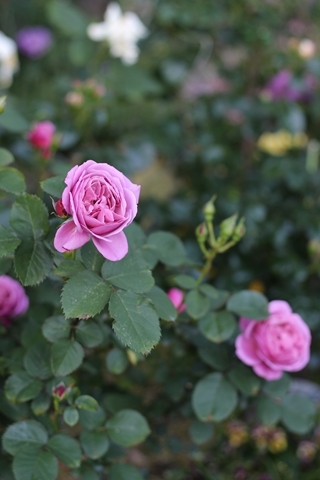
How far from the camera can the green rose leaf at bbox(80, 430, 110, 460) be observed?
683 millimetres

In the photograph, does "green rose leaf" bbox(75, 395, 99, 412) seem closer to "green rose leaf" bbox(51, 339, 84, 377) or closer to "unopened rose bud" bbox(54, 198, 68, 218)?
"green rose leaf" bbox(51, 339, 84, 377)

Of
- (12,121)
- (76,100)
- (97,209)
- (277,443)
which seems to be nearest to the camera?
(97,209)

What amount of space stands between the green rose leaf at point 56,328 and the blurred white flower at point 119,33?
1.10 m

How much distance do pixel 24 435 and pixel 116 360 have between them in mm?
175

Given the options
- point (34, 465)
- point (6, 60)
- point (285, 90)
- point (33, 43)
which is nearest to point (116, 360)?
point (34, 465)

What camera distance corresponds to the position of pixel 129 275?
0.59 m

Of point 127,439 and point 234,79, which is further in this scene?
point 234,79

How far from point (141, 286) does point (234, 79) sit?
3.69ft

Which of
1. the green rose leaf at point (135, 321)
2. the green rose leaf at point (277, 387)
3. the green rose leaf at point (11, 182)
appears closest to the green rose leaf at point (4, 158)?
the green rose leaf at point (11, 182)

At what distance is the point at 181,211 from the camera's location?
142cm

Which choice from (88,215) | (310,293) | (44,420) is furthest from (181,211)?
(88,215)

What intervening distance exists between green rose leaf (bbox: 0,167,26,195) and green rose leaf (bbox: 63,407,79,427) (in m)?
0.29

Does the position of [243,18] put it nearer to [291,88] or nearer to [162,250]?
[291,88]

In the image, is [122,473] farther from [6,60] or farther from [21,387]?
[6,60]
